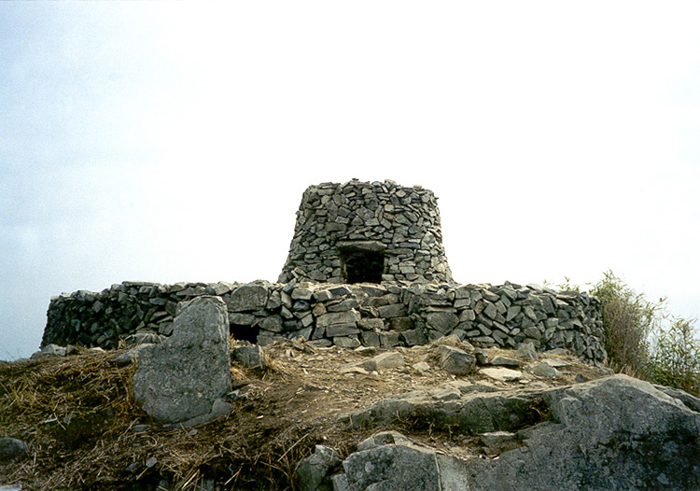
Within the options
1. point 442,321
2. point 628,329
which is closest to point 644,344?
point 628,329

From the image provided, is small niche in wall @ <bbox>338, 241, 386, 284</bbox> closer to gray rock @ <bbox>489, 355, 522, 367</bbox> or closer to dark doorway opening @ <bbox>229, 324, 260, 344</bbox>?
dark doorway opening @ <bbox>229, 324, 260, 344</bbox>

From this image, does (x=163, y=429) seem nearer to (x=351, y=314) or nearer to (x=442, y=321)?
(x=351, y=314)

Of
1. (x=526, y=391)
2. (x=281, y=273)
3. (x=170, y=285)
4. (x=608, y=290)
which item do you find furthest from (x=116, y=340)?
(x=608, y=290)

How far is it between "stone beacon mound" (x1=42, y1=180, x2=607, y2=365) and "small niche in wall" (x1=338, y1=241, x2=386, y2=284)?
53 mm

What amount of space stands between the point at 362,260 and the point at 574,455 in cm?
1027

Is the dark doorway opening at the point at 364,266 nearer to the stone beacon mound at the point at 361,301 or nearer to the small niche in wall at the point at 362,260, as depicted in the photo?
the small niche in wall at the point at 362,260

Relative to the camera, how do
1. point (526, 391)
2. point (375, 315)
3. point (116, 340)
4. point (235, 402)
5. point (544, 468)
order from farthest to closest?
point (116, 340) < point (375, 315) < point (235, 402) < point (526, 391) < point (544, 468)

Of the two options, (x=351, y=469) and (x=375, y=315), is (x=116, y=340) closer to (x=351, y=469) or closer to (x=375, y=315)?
(x=375, y=315)

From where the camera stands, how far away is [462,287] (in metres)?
8.85

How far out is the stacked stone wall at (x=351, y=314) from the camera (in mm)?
7645

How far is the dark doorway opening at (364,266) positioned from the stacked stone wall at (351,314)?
11.6 feet

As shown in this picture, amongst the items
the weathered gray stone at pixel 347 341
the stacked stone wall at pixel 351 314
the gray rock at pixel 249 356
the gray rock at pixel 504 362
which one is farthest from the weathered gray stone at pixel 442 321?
the gray rock at pixel 249 356

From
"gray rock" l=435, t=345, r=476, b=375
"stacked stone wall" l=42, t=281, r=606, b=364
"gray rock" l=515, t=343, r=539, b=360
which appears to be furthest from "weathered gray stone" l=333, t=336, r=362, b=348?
"gray rock" l=515, t=343, r=539, b=360

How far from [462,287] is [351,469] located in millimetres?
6463
